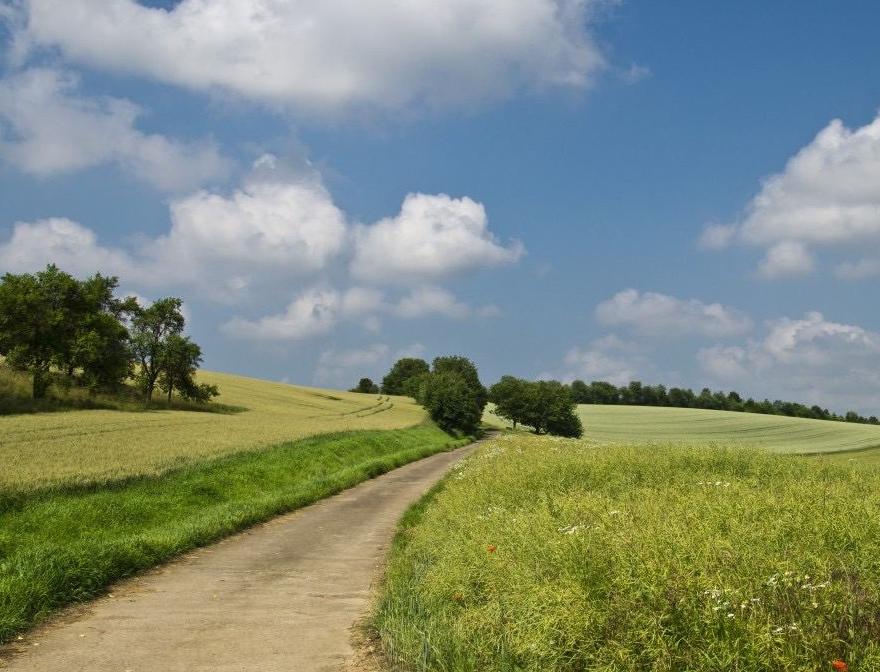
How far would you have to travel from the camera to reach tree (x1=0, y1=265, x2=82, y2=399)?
171 ft

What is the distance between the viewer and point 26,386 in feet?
170

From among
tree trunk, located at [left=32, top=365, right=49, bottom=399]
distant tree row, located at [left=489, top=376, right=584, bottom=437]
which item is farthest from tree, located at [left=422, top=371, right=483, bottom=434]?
tree trunk, located at [left=32, top=365, right=49, bottom=399]

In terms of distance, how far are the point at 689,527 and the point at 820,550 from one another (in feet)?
3.86

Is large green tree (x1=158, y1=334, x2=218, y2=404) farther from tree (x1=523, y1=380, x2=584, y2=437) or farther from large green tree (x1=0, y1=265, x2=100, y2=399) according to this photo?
tree (x1=523, y1=380, x2=584, y2=437)

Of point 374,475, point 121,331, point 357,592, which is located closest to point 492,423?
point 121,331

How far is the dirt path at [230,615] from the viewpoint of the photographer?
712 cm

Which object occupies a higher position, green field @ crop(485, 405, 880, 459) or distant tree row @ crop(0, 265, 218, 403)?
distant tree row @ crop(0, 265, 218, 403)

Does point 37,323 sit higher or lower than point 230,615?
higher

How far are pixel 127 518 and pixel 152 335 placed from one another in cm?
5511

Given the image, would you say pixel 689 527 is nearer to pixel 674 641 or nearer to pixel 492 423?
pixel 674 641

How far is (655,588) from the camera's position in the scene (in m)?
5.51

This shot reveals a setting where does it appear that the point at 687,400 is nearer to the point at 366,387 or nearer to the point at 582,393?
the point at 582,393

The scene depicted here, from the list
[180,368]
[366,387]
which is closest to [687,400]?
[366,387]

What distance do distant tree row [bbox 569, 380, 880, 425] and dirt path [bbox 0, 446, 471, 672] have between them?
129515 mm
